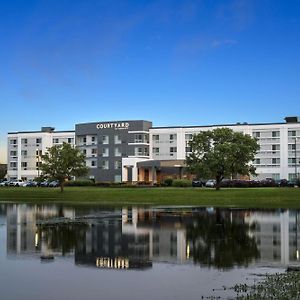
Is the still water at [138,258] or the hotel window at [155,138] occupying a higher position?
the hotel window at [155,138]

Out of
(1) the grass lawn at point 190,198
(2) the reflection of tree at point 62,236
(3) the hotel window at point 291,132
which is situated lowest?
(2) the reflection of tree at point 62,236

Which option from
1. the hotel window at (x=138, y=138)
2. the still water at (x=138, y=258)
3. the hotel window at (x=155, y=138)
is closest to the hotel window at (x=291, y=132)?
the hotel window at (x=155, y=138)

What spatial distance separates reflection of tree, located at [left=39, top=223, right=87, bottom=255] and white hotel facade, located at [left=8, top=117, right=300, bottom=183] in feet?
329

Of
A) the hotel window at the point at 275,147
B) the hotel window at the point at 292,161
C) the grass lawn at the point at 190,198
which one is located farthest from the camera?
the hotel window at the point at 275,147

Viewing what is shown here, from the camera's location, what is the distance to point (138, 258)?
19391 mm

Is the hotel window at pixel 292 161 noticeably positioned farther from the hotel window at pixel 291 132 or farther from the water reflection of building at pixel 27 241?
the water reflection of building at pixel 27 241

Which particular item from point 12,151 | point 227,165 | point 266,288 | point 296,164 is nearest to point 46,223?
point 266,288

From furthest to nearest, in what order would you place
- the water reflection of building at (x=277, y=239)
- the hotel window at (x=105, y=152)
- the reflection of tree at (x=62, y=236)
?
the hotel window at (x=105, y=152) < the reflection of tree at (x=62, y=236) < the water reflection of building at (x=277, y=239)

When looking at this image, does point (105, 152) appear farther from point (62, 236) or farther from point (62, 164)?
point (62, 236)

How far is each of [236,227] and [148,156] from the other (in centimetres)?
11444

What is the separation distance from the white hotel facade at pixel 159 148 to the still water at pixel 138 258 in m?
102

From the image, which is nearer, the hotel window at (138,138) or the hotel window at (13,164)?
the hotel window at (138,138)

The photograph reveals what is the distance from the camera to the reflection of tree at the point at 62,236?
72.7ft

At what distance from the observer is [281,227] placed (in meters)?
31.2
